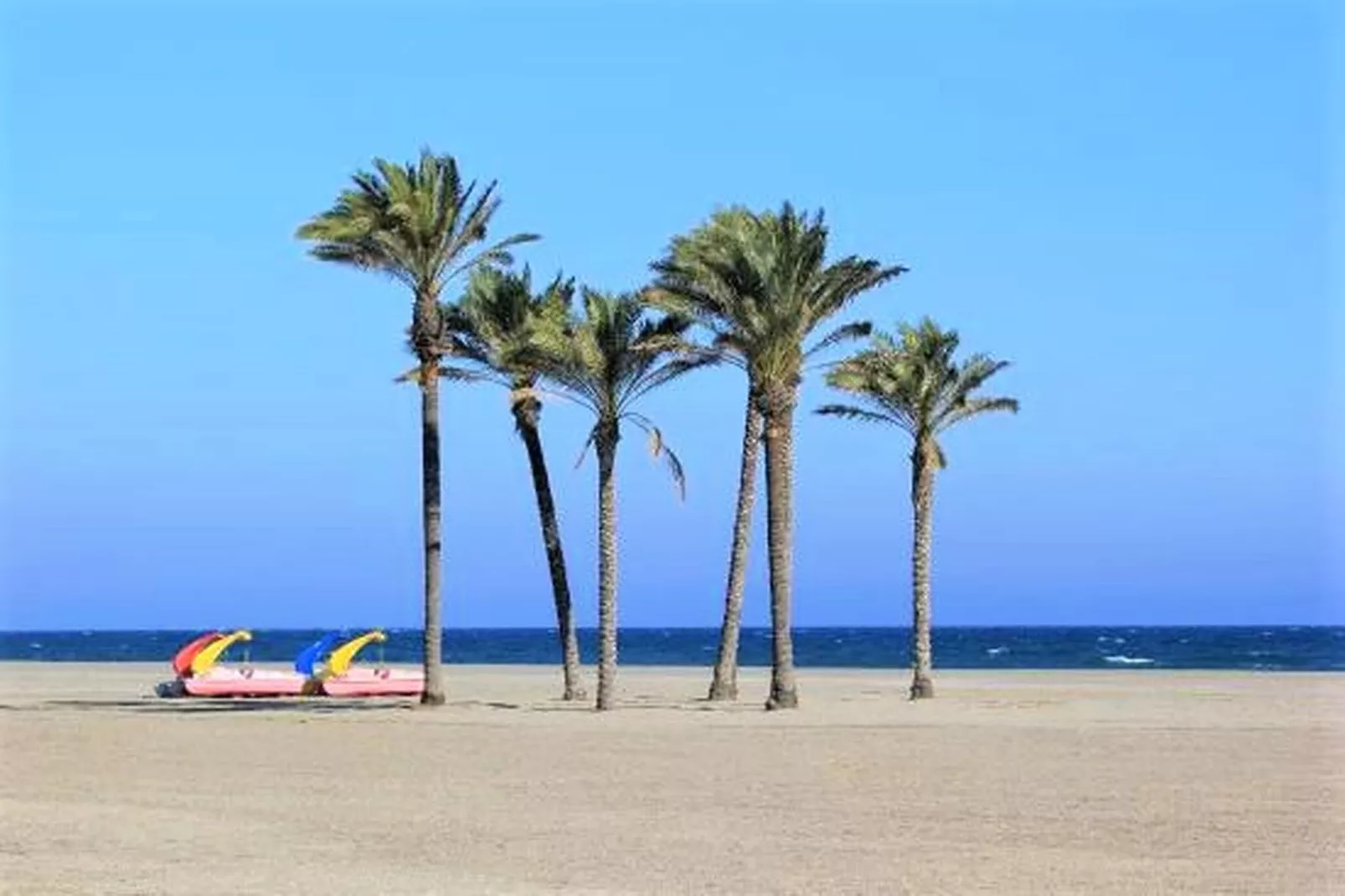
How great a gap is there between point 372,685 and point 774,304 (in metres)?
13.8

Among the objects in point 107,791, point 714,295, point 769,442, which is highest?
point 714,295

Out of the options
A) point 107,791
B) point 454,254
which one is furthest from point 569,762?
point 454,254

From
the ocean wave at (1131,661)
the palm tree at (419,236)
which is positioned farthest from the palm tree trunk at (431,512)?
the ocean wave at (1131,661)

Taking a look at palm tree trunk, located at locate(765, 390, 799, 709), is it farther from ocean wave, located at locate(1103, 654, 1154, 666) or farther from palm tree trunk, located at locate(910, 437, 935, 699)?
ocean wave, located at locate(1103, 654, 1154, 666)

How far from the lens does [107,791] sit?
19.9 m

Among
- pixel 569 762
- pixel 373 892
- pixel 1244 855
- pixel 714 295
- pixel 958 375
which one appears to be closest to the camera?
pixel 373 892

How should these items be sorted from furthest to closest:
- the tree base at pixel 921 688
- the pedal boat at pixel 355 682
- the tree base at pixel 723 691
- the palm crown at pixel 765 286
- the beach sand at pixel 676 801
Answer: the pedal boat at pixel 355 682 → the tree base at pixel 921 688 → the tree base at pixel 723 691 → the palm crown at pixel 765 286 → the beach sand at pixel 676 801

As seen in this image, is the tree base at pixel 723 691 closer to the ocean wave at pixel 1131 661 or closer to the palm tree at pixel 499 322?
the palm tree at pixel 499 322

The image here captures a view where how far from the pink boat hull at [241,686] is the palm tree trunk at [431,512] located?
543 cm

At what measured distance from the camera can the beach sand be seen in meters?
13.6

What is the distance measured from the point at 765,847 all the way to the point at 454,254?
21.9 metres

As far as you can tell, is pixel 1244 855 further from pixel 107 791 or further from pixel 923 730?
pixel 923 730

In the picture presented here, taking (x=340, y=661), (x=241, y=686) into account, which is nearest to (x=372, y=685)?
(x=340, y=661)

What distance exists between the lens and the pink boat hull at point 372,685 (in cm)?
4159
